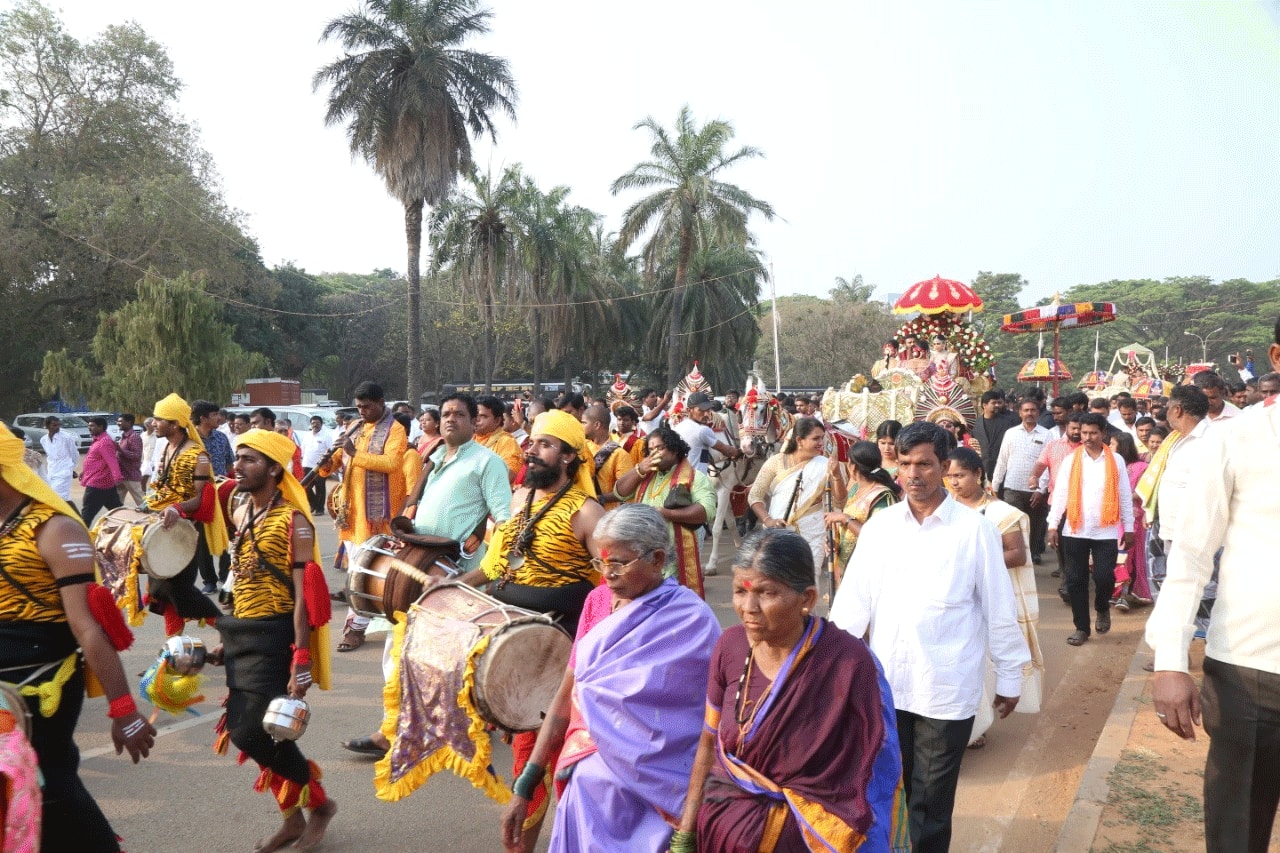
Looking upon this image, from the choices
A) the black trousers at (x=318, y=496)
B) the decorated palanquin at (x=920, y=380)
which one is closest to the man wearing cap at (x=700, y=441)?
the decorated palanquin at (x=920, y=380)

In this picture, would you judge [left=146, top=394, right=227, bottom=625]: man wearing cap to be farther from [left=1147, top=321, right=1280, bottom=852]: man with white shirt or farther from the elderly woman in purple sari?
[left=1147, top=321, right=1280, bottom=852]: man with white shirt

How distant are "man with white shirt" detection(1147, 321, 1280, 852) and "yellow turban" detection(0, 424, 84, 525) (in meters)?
3.45

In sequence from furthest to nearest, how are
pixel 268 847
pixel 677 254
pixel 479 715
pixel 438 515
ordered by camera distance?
pixel 677 254 < pixel 438 515 < pixel 268 847 < pixel 479 715

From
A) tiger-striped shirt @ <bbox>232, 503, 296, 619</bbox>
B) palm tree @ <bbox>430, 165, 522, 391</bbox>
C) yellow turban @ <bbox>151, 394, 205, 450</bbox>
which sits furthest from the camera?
palm tree @ <bbox>430, 165, 522, 391</bbox>

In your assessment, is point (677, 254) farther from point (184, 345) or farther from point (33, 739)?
point (33, 739)

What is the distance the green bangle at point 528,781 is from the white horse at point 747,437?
765 centimetres

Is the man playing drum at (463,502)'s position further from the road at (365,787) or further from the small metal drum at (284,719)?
the small metal drum at (284,719)

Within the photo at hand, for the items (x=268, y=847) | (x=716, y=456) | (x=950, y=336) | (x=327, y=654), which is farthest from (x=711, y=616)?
(x=950, y=336)

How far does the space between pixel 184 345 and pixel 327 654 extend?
27520 mm

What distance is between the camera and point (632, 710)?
8.86 ft

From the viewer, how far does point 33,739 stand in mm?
3137

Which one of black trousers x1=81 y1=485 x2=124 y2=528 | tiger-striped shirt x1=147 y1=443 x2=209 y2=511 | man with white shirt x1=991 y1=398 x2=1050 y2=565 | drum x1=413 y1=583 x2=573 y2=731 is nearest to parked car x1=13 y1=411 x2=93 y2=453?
black trousers x1=81 y1=485 x2=124 y2=528

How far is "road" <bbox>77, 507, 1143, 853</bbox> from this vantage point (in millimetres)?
4250

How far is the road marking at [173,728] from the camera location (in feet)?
17.0
